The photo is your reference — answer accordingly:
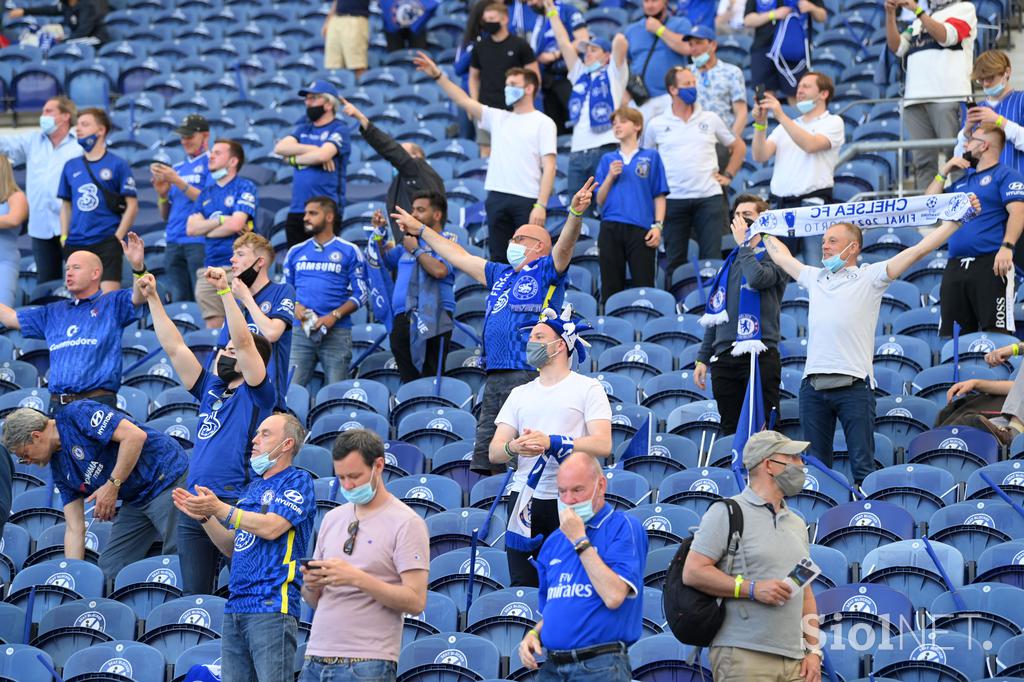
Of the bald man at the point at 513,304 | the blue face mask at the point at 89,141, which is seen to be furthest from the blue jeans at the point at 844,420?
the blue face mask at the point at 89,141

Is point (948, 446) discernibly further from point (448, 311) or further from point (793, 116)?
point (793, 116)

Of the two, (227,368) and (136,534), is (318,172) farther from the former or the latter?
(227,368)

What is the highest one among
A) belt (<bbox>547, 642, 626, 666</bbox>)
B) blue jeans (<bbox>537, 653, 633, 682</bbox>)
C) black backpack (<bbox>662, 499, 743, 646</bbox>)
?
black backpack (<bbox>662, 499, 743, 646</bbox>)

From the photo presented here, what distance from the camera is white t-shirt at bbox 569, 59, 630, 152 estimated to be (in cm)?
1293

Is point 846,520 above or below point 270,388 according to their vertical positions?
below

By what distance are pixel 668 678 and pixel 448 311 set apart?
409 cm

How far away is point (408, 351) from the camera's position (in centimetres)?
1091

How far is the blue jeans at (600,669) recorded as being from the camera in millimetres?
6188

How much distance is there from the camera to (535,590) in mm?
7672

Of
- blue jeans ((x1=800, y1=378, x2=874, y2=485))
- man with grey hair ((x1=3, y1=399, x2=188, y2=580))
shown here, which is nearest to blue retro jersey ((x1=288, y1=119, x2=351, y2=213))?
man with grey hair ((x1=3, y1=399, x2=188, y2=580))

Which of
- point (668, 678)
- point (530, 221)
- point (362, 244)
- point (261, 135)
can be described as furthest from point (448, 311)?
point (261, 135)

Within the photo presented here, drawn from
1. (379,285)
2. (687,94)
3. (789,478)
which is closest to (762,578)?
(789,478)

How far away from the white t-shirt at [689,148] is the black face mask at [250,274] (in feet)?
12.8

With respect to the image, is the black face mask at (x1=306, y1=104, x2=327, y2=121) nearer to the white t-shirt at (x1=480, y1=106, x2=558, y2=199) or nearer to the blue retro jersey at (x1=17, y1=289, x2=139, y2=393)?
the white t-shirt at (x1=480, y1=106, x2=558, y2=199)
